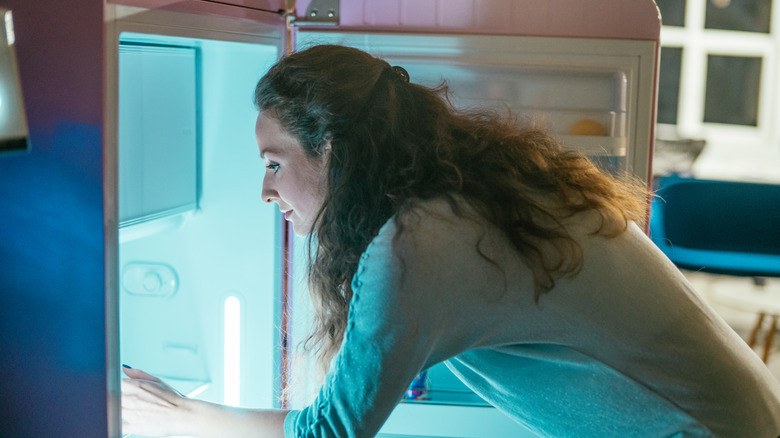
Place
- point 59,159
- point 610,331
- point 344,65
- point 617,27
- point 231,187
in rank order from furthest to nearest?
point 231,187 → point 617,27 → point 344,65 → point 610,331 → point 59,159

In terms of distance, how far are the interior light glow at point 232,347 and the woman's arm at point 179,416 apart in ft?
1.12

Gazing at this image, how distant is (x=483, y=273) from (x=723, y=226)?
331 centimetres

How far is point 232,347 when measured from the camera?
1.65 meters

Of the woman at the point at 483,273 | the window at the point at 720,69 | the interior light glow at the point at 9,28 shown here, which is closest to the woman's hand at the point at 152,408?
the woman at the point at 483,273

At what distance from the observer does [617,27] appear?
1.50m

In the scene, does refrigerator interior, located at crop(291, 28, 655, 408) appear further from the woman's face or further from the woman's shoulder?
the woman's shoulder

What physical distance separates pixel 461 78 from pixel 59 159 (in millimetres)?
892

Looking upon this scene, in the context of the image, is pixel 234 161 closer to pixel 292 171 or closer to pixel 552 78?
pixel 292 171

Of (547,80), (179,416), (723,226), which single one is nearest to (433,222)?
(179,416)

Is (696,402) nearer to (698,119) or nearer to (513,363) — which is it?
(513,363)

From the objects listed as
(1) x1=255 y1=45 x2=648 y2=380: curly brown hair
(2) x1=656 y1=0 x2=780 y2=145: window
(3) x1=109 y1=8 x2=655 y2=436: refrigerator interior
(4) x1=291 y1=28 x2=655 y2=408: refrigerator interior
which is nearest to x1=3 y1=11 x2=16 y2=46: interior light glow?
(1) x1=255 y1=45 x2=648 y2=380: curly brown hair

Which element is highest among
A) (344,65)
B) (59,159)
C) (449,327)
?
(344,65)

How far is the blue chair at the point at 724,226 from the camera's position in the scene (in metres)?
3.78

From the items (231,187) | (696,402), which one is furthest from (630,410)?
(231,187)
